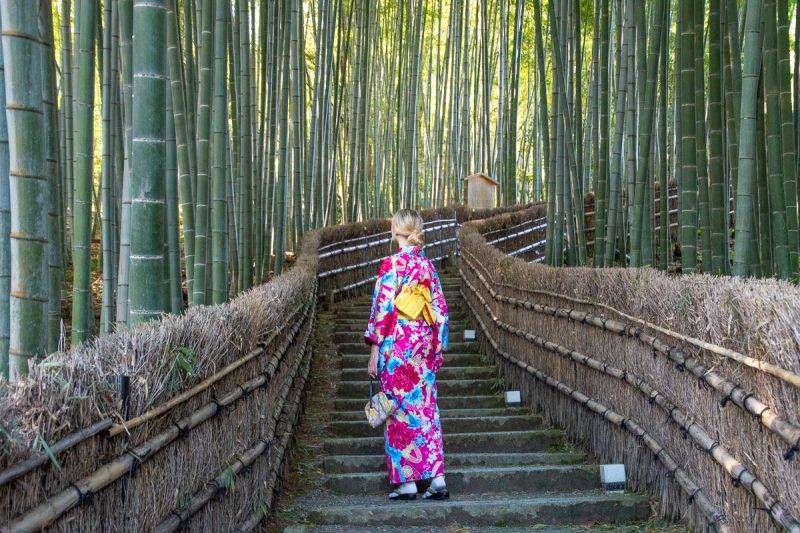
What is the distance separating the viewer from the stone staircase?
345 centimetres

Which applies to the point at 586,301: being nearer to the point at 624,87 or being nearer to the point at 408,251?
the point at 408,251

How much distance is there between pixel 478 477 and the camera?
3918 millimetres

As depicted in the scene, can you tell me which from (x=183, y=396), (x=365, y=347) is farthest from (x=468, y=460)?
(x=365, y=347)

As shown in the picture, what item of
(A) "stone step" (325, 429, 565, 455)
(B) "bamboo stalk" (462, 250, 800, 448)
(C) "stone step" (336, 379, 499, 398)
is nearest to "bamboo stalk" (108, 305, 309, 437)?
(A) "stone step" (325, 429, 565, 455)

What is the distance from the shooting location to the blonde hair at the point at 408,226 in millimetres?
3848

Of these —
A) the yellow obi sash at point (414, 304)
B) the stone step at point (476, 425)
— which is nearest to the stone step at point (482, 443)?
the stone step at point (476, 425)

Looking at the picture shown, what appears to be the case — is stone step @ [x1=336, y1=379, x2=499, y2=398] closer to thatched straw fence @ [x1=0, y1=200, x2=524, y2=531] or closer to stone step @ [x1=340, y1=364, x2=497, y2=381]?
stone step @ [x1=340, y1=364, x2=497, y2=381]

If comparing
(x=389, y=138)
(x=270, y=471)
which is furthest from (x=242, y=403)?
(x=389, y=138)

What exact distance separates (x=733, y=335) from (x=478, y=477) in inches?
64.2

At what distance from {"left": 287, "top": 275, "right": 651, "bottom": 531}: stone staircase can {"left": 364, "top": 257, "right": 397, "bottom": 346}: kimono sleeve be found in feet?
2.12

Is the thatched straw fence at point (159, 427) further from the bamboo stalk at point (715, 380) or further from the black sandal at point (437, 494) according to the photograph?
the bamboo stalk at point (715, 380)

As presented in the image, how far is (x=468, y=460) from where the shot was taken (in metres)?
4.29

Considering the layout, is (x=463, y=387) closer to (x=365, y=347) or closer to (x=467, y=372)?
(x=467, y=372)

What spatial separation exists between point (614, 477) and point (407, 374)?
937mm
